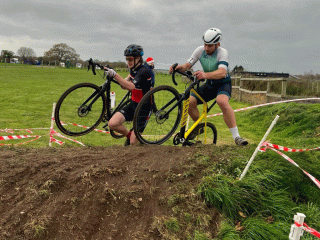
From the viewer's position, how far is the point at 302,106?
1049cm

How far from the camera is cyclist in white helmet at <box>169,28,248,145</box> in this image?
5.00 meters

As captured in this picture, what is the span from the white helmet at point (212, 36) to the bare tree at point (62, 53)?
326 ft

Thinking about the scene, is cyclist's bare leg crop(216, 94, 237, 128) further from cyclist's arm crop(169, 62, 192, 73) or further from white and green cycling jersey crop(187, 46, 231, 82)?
cyclist's arm crop(169, 62, 192, 73)

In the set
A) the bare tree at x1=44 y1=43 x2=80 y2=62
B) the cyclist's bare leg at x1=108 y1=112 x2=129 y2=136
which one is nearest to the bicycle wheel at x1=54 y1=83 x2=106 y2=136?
the cyclist's bare leg at x1=108 y1=112 x2=129 y2=136

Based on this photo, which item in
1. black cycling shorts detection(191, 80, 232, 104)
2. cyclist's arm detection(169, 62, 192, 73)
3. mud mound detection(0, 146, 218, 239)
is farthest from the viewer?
cyclist's arm detection(169, 62, 192, 73)

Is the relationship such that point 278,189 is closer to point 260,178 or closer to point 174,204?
point 260,178

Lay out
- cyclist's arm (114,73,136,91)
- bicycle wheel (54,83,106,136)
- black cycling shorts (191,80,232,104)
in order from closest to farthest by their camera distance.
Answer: bicycle wheel (54,83,106,136), cyclist's arm (114,73,136,91), black cycling shorts (191,80,232,104)

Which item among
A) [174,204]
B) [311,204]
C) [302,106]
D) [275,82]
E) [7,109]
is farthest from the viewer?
[275,82]

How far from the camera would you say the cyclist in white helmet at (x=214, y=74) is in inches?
197

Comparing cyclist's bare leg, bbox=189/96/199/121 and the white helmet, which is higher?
the white helmet

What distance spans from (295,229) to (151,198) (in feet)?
5.00

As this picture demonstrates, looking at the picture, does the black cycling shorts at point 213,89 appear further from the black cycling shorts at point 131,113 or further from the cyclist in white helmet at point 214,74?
the black cycling shorts at point 131,113

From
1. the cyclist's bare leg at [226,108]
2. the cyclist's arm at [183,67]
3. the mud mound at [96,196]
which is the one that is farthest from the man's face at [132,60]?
the mud mound at [96,196]

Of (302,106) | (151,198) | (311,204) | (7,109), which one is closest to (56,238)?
(151,198)
